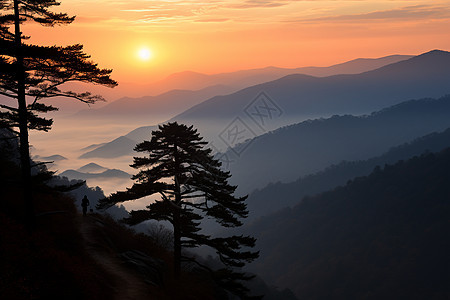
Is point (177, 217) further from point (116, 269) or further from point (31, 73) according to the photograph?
point (31, 73)

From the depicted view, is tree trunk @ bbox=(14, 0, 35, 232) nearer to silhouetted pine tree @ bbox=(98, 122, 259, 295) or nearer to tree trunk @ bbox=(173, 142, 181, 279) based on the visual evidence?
silhouetted pine tree @ bbox=(98, 122, 259, 295)

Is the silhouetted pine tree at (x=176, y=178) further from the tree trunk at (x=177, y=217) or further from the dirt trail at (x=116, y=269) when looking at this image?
the dirt trail at (x=116, y=269)

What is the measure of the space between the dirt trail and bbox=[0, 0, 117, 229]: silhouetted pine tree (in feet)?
13.8

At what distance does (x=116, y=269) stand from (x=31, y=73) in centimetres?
1005

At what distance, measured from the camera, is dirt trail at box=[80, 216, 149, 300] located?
17156mm

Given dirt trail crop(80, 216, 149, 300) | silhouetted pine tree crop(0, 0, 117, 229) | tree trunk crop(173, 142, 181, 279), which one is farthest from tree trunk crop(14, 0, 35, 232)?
tree trunk crop(173, 142, 181, 279)

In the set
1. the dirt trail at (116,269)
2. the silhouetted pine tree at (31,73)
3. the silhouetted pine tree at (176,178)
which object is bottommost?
the dirt trail at (116,269)

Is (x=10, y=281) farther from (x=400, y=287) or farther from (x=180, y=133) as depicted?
(x=400, y=287)

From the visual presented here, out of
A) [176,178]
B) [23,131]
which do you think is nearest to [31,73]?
[23,131]

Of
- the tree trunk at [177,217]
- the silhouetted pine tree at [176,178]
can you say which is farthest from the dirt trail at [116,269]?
the tree trunk at [177,217]

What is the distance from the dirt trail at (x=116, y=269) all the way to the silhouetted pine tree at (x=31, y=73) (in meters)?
4.20

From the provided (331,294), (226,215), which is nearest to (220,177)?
(226,215)

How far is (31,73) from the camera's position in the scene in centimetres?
1694

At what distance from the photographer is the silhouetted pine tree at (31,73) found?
16.0 m
